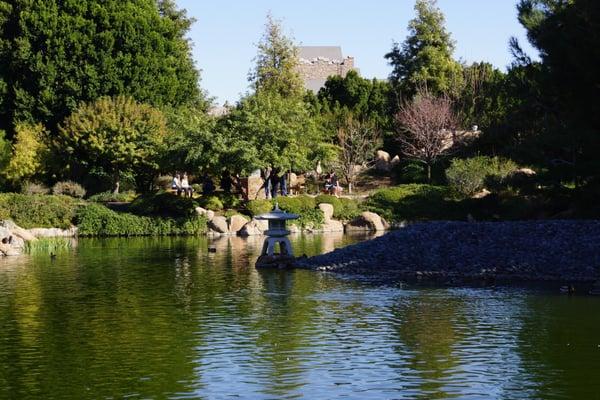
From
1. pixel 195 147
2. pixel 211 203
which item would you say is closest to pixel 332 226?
pixel 211 203

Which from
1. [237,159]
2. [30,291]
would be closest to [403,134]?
[237,159]

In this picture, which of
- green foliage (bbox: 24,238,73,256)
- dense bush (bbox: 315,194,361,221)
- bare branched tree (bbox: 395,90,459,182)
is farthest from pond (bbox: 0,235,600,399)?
bare branched tree (bbox: 395,90,459,182)

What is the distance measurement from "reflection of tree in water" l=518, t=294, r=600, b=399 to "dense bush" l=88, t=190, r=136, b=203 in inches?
1409

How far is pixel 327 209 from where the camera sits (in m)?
54.5

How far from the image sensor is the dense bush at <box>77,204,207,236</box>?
1999 inches

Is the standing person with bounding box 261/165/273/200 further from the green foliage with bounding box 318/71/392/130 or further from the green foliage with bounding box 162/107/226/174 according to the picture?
the green foliage with bounding box 318/71/392/130

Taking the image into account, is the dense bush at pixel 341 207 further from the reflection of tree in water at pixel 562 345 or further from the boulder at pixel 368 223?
the reflection of tree in water at pixel 562 345

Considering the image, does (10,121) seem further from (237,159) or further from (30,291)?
(30,291)

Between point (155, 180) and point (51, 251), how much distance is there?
866 inches

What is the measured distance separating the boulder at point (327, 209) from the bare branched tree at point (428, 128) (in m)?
10.2

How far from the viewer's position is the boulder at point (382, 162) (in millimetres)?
68938

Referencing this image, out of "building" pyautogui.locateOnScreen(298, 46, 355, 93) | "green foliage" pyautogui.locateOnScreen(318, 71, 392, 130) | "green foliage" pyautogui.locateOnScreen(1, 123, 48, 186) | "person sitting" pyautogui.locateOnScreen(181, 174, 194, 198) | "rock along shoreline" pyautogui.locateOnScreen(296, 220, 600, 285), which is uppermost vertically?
"building" pyautogui.locateOnScreen(298, 46, 355, 93)

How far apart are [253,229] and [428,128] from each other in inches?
735

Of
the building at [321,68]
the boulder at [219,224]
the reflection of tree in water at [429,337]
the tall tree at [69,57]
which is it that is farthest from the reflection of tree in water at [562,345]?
the building at [321,68]
